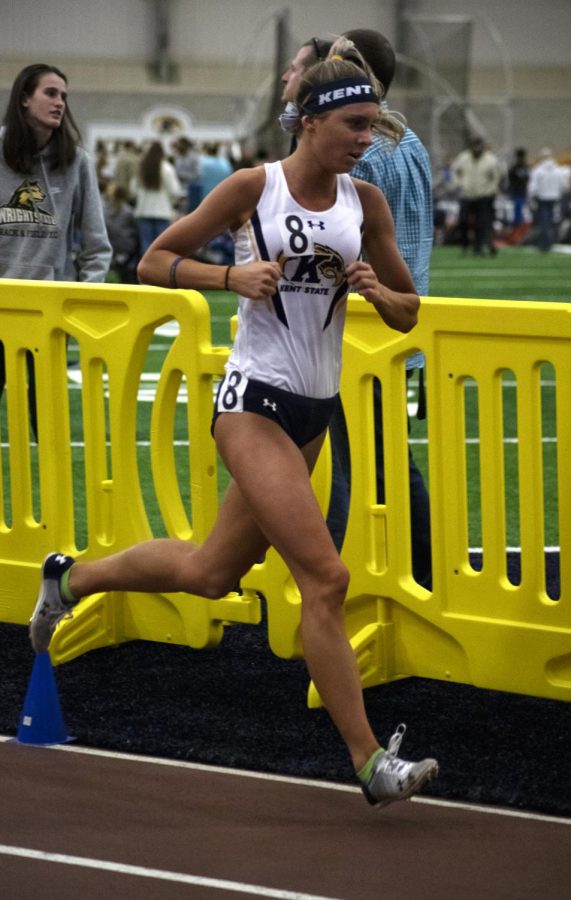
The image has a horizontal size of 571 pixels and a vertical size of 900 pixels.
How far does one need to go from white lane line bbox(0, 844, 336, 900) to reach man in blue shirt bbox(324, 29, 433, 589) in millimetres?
2086

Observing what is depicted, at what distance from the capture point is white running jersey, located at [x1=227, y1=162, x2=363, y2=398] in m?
4.79

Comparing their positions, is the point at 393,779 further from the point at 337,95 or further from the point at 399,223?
the point at 399,223

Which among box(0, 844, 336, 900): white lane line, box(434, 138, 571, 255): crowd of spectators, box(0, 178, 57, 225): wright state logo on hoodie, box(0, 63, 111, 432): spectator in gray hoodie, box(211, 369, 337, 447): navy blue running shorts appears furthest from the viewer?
box(434, 138, 571, 255): crowd of spectators

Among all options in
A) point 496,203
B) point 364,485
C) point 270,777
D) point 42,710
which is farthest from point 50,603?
point 496,203

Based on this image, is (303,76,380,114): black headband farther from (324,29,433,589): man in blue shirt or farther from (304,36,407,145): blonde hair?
(324,29,433,589): man in blue shirt

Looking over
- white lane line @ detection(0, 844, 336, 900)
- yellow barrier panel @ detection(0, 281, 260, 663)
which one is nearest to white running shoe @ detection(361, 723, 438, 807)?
white lane line @ detection(0, 844, 336, 900)

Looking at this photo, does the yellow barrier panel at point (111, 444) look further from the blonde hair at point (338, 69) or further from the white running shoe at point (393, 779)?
the white running shoe at point (393, 779)

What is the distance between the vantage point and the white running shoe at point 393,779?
4613 millimetres

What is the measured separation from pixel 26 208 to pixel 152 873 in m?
4.15

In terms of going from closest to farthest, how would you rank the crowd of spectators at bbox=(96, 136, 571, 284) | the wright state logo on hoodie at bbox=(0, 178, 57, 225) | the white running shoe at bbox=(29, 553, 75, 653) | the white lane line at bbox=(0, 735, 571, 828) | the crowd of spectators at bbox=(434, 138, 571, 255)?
1. the white lane line at bbox=(0, 735, 571, 828)
2. the white running shoe at bbox=(29, 553, 75, 653)
3. the wright state logo on hoodie at bbox=(0, 178, 57, 225)
4. the crowd of spectators at bbox=(96, 136, 571, 284)
5. the crowd of spectators at bbox=(434, 138, 571, 255)

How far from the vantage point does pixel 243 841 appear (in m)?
4.54

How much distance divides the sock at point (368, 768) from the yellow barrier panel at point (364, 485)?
100 cm

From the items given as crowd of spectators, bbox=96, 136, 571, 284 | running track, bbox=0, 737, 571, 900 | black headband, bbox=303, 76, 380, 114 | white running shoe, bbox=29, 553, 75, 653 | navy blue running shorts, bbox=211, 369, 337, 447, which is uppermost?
crowd of spectators, bbox=96, 136, 571, 284

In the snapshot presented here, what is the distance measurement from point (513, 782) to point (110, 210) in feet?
63.3
